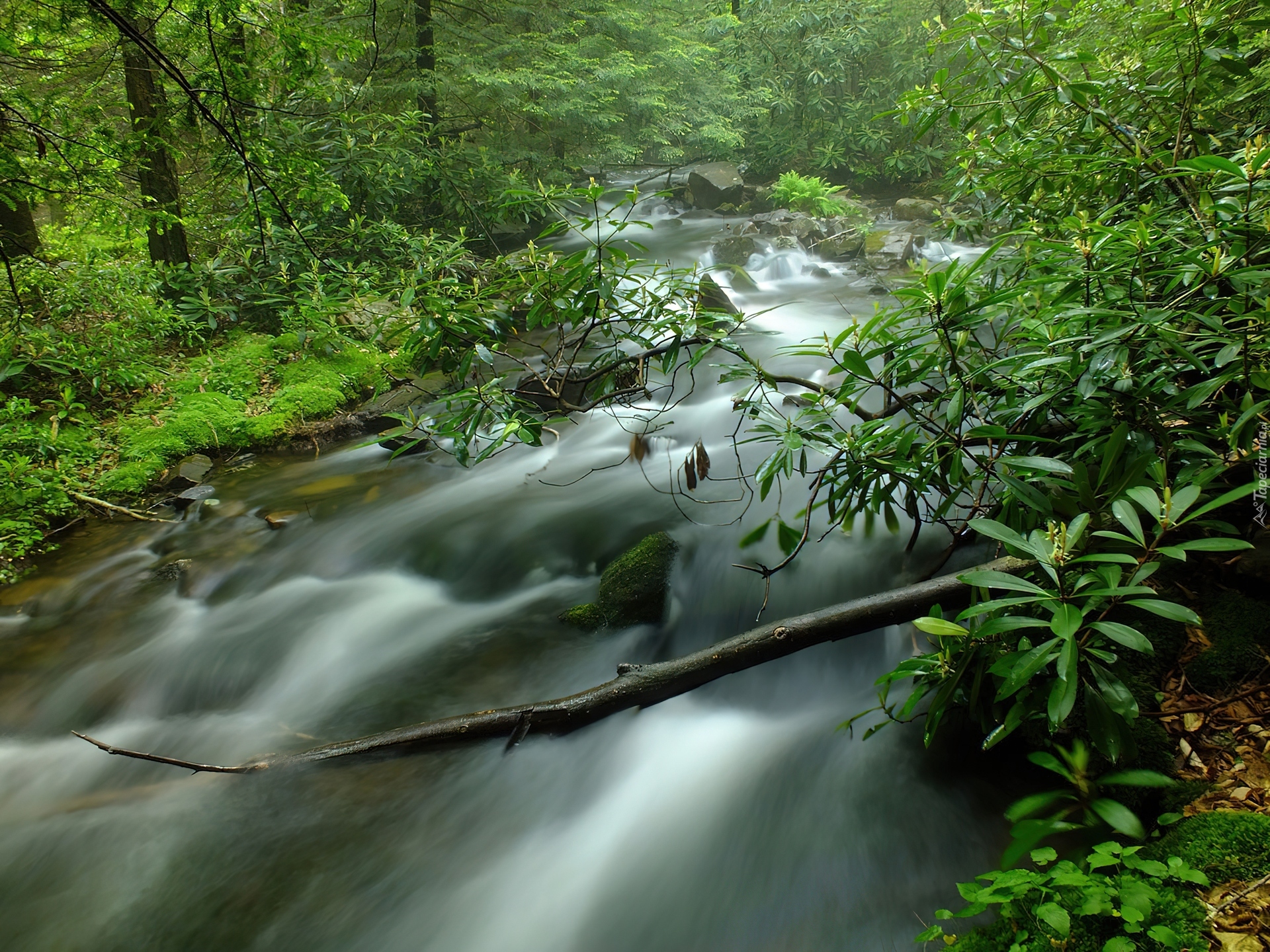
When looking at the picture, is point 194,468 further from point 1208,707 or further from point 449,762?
point 1208,707

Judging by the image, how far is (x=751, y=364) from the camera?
2.68m

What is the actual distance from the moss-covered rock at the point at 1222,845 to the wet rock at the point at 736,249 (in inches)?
382

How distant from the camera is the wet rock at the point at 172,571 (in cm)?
432

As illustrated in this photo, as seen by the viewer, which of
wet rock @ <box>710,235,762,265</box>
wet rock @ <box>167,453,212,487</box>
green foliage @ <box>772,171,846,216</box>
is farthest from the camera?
green foliage @ <box>772,171,846,216</box>

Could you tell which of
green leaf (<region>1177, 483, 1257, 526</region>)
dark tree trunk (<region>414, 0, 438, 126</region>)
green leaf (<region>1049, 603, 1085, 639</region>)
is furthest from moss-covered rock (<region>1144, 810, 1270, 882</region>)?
dark tree trunk (<region>414, 0, 438, 126</region>)

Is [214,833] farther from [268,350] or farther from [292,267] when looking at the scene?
[292,267]

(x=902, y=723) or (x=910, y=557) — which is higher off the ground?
(x=910, y=557)

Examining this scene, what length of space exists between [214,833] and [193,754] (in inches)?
23.5

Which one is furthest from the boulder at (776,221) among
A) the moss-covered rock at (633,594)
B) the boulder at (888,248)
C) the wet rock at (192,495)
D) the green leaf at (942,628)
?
the green leaf at (942,628)

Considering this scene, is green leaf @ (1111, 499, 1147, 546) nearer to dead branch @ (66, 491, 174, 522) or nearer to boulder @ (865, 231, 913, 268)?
dead branch @ (66, 491, 174, 522)

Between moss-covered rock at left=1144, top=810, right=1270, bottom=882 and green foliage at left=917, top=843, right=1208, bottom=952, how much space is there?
0.07 m

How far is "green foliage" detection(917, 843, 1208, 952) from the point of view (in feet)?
4.47

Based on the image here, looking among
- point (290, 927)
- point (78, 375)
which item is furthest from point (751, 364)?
point (78, 375)

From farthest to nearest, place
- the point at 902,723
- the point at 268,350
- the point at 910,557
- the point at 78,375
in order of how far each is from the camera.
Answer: the point at 268,350
the point at 78,375
the point at 910,557
the point at 902,723
